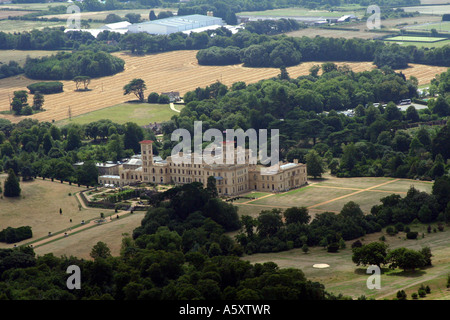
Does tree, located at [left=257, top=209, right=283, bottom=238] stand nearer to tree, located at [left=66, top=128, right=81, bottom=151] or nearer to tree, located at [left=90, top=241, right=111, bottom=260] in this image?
tree, located at [left=90, top=241, right=111, bottom=260]

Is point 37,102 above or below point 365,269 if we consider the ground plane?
above

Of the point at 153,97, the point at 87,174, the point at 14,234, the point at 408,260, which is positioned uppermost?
the point at 408,260

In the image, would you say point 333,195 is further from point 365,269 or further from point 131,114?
point 131,114

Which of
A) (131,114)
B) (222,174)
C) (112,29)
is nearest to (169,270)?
(222,174)

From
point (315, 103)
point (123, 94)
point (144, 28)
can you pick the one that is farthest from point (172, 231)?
point (144, 28)

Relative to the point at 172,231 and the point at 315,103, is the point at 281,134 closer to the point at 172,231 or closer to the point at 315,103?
the point at 315,103

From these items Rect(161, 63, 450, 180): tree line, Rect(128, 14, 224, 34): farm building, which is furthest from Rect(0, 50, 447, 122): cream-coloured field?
Rect(128, 14, 224, 34): farm building
